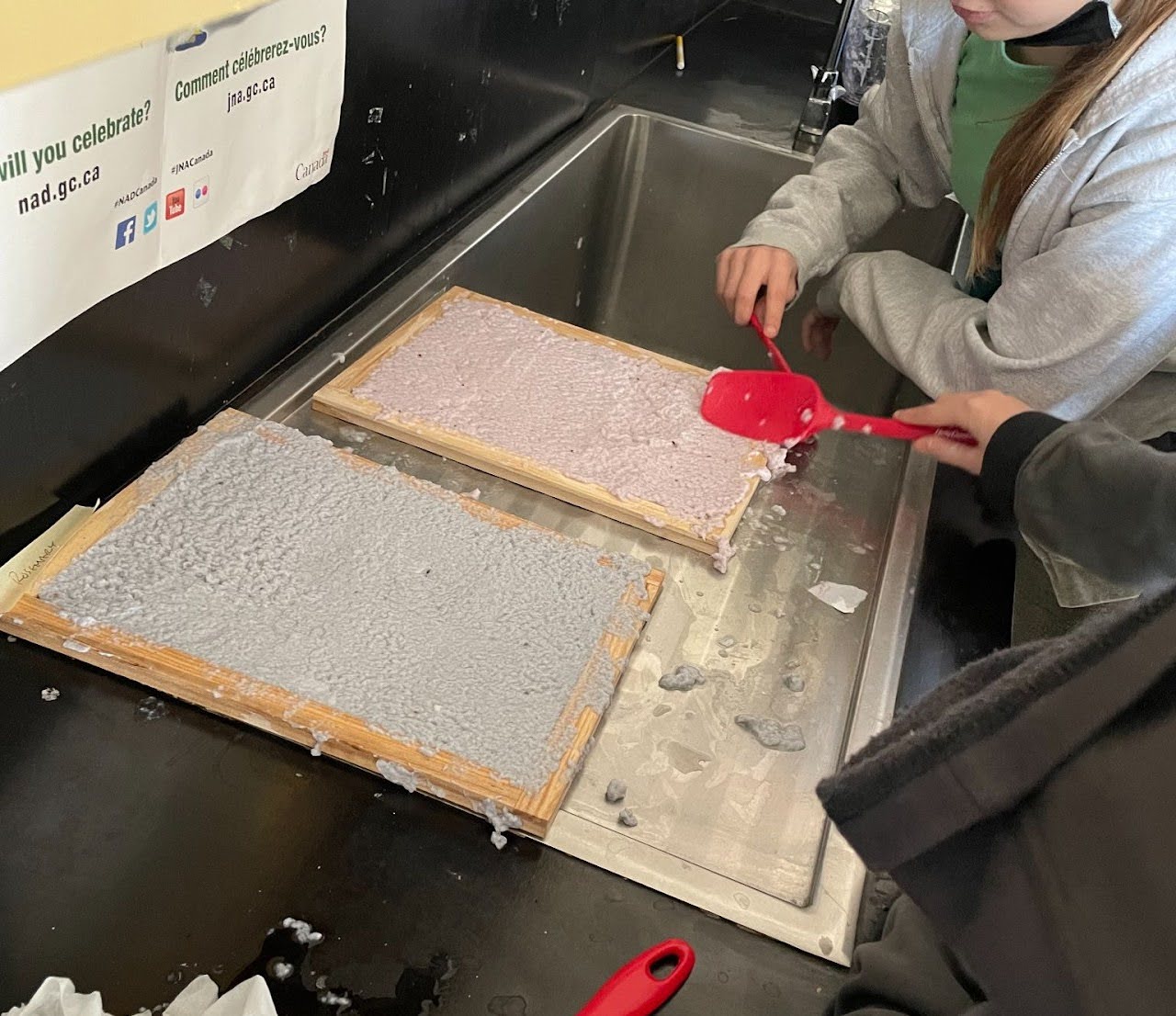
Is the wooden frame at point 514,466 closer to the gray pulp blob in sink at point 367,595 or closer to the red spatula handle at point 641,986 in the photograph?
the gray pulp blob in sink at point 367,595

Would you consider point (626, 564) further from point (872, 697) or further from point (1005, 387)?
point (1005, 387)

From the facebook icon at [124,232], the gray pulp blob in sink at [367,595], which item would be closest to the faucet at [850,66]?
the gray pulp blob in sink at [367,595]

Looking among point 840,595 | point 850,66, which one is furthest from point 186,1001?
point 850,66

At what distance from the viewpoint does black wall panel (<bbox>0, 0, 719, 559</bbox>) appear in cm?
64

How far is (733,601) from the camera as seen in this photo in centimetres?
75

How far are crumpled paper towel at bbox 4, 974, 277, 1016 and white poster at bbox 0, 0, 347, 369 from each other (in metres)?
0.31

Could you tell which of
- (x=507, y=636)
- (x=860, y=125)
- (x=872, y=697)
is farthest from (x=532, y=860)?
(x=860, y=125)

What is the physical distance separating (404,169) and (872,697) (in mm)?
606

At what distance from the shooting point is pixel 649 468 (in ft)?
2.70

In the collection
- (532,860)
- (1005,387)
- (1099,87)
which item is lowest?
(532,860)

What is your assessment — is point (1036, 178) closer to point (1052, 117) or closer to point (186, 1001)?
point (1052, 117)

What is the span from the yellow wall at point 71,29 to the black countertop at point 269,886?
32cm

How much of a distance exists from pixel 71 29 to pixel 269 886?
40 centimetres

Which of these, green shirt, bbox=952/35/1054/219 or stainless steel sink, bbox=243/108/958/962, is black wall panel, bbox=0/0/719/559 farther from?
green shirt, bbox=952/35/1054/219
